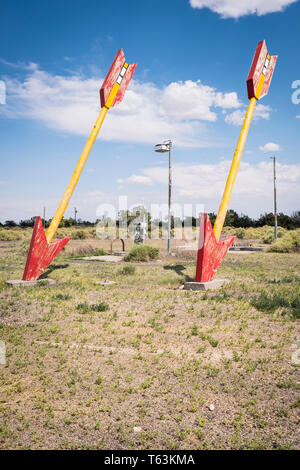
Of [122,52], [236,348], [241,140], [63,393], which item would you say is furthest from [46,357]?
[122,52]

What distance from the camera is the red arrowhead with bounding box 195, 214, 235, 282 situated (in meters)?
9.61

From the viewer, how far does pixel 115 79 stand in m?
13.0

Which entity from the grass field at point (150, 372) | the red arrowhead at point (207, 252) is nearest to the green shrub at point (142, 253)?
the red arrowhead at point (207, 252)

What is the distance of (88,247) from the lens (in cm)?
2189

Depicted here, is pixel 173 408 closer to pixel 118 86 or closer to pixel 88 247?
pixel 118 86

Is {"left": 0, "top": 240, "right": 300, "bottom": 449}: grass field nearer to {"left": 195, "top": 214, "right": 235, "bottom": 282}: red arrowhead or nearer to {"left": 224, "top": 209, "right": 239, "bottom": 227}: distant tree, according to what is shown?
{"left": 195, "top": 214, "right": 235, "bottom": 282}: red arrowhead

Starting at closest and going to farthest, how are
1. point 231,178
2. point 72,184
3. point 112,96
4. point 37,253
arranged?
point 37,253 < point 231,178 < point 72,184 < point 112,96

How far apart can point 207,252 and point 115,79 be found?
24.7 feet

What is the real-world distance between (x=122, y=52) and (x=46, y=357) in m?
11.8

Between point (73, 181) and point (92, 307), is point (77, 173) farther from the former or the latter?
point (92, 307)

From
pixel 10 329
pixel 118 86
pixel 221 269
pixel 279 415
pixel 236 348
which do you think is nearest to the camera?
pixel 279 415

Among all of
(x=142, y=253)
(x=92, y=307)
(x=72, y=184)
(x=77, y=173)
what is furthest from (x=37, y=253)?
(x=142, y=253)

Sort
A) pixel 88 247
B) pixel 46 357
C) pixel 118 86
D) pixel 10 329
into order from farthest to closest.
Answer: pixel 88 247 → pixel 118 86 → pixel 10 329 → pixel 46 357

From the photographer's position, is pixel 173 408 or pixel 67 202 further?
pixel 67 202
